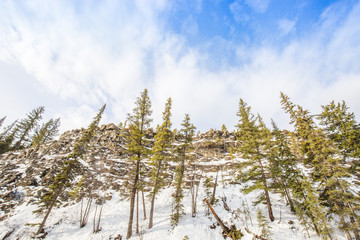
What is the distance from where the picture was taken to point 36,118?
119ft

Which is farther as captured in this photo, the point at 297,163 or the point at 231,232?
the point at 297,163

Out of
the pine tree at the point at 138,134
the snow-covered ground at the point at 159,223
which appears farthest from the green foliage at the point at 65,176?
the pine tree at the point at 138,134

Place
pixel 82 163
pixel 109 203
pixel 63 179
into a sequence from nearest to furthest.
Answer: pixel 63 179
pixel 109 203
pixel 82 163

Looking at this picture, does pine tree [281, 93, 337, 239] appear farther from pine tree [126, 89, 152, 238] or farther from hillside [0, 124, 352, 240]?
pine tree [126, 89, 152, 238]

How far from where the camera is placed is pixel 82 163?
1214 inches

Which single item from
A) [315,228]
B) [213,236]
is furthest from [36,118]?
[315,228]

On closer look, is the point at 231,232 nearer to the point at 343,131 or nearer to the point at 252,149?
the point at 252,149

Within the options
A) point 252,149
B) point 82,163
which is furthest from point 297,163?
point 82,163

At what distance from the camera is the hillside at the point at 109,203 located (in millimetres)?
13406

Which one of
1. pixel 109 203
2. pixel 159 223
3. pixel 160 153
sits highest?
pixel 160 153

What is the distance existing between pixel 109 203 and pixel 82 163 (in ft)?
47.2

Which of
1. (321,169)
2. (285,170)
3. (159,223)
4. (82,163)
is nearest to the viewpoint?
(321,169)

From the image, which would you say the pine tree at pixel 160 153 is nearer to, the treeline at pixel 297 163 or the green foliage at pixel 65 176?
the treeline at pixel 297 163

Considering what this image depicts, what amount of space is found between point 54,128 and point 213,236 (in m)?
54.2
